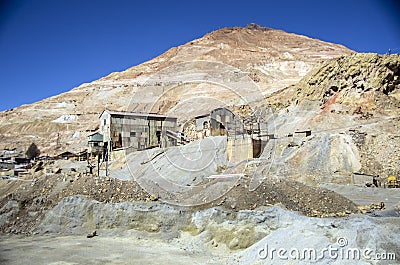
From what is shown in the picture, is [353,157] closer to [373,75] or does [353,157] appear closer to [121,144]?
Answer: [373,75]

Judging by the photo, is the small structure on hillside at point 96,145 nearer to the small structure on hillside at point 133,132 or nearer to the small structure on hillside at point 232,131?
the small structure on hillside at point 133,132

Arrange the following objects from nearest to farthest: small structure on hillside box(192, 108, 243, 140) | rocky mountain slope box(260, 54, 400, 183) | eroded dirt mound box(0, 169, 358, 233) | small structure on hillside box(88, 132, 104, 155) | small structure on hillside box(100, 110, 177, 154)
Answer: eroded dirt mound box(0, 169, 358, 233) < rocky mountain slope box(260, 54, 400, 183) < small structure on hillside box(192, 108, 243, 140) < small structure on hillside box(100, 110, 177, 154) < small structure on hillside box(88, 132, 104, 155)

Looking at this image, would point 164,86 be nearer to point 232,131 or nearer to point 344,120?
point 232,131

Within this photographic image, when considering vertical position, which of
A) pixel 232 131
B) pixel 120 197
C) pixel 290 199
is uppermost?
pixel 232 131

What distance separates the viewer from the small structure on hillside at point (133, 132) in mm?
32000

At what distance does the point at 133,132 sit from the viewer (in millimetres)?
32781

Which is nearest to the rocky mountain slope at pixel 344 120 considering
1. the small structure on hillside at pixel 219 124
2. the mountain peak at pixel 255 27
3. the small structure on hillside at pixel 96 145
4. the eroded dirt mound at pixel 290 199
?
the small structure on hillside at pixel 219 124

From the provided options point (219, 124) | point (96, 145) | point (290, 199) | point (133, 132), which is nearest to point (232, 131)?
point (219, 124)

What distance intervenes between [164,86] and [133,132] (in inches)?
2031

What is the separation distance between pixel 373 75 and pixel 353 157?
35.7 feet

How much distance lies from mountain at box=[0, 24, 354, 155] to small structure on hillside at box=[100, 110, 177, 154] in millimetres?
12605

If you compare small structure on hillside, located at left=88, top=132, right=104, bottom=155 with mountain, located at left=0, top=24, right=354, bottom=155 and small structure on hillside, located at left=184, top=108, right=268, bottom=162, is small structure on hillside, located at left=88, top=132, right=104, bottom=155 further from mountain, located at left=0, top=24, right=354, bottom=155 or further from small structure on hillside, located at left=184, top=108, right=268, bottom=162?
mountain, located at left=0, top=24, right=354, bottom=155

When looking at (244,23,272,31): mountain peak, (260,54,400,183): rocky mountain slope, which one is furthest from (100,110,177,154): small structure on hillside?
(244,23,272,31): mountain peak

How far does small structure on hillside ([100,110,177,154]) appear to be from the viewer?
105 ft
